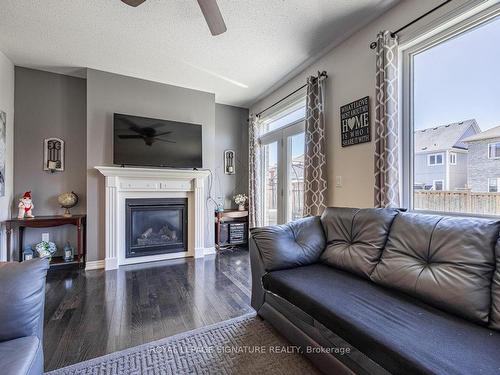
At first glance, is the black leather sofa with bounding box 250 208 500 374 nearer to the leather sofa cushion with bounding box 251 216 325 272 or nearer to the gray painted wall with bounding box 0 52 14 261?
the leather sofa cushion with bounding box 251 216 325 272

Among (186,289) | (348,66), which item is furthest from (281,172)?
(186,289)

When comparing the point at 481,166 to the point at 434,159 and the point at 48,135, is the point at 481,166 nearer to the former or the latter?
the point at 434,159

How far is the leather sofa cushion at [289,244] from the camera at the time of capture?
1850 millimetres

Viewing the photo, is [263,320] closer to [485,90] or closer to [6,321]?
[6,321]

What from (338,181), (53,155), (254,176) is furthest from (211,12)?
(53,155)

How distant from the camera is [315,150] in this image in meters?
2.89

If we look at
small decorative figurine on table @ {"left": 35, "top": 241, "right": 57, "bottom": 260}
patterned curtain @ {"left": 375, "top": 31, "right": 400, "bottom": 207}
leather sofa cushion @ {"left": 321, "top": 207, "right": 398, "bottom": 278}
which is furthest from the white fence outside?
small decorative figurine on table @ {"left": 35, "top": 241, "right": 57, "bottom": 260}

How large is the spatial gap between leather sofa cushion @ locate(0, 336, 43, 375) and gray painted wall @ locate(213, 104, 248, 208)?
3.53 metres

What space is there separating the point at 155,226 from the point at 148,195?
1.61 ft

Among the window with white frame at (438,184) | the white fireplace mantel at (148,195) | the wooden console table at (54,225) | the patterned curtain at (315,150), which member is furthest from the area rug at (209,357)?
the wooden console table at (54,225)

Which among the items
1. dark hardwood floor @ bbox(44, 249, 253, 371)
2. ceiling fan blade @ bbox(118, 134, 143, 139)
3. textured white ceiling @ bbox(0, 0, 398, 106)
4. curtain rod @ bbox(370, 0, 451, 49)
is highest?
textured white ceiling @ bbox(0, 0, 398, 106)

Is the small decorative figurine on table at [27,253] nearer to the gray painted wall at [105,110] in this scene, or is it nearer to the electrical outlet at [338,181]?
the gray painted wall at [105,110]

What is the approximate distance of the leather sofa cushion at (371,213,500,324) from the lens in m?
1.18

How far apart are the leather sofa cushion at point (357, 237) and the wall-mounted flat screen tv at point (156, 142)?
2.49 m
